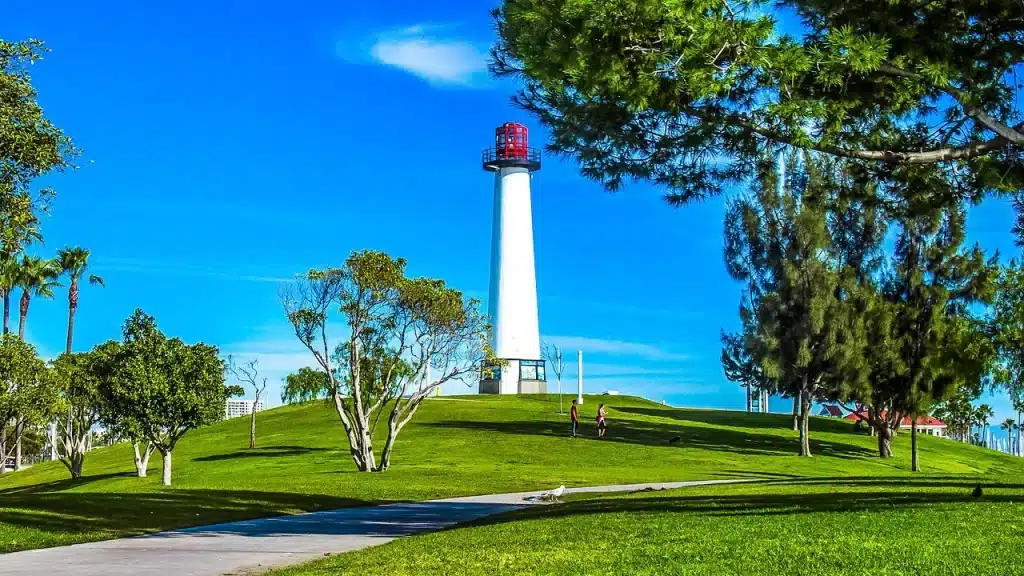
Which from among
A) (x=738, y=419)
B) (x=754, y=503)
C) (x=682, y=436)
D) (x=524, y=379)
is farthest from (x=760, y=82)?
(x=524, y=379)

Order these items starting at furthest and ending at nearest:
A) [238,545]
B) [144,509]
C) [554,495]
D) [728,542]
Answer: [554,495] → [144,509] → [238,545] → [728,542]

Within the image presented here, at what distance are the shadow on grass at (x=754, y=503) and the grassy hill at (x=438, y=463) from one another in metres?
6.52

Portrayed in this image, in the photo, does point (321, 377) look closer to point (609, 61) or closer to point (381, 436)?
point (381, 436)

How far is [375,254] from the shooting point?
39500 millimetres

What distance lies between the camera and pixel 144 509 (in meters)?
22.9

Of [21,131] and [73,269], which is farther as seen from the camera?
[73,269]

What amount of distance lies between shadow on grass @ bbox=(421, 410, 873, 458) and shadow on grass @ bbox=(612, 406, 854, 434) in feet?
24.8

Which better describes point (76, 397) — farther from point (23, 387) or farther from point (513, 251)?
point (513, 251)

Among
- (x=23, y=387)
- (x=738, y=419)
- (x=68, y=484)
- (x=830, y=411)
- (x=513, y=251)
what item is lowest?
(x=68, y=484)

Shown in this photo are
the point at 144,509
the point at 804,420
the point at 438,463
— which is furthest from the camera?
the point at 804,420

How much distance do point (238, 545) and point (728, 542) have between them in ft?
24.6

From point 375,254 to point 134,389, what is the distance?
1029 centimetres

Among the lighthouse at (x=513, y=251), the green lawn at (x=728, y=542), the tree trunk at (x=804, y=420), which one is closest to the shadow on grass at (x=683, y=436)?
the tree trunk at (x=804, y=420)

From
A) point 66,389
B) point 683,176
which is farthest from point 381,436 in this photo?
point 683,176
